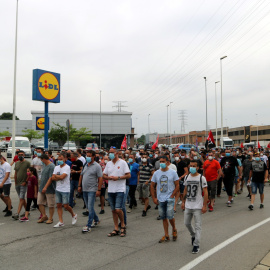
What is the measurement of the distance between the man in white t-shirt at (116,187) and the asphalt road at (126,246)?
38cm

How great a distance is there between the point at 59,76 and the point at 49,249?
691 inches

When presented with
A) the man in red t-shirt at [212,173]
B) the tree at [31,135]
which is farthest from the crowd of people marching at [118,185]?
the tree at [31,135]

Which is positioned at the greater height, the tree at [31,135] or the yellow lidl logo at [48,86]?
the yellow lidl logo at [48,86]

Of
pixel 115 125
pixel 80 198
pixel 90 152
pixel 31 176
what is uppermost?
pixel 115 125

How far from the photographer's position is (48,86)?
2091cm

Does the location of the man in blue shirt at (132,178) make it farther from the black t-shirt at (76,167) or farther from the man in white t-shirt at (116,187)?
the man in white t-shirt at (116,187)

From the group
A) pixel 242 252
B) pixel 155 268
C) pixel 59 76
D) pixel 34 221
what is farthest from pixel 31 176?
pixel 59 76

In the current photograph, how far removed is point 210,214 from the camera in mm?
9234

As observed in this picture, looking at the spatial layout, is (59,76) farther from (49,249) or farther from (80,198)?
(49,249)

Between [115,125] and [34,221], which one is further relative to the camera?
[115,125]

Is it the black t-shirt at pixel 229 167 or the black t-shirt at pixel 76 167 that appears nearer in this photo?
the black t-shirt at pixel 76 167

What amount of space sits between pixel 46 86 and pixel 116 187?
15459 mm

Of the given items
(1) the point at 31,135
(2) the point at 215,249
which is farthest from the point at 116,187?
(1) the point at 31,135

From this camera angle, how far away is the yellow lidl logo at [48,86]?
20.5 meters
